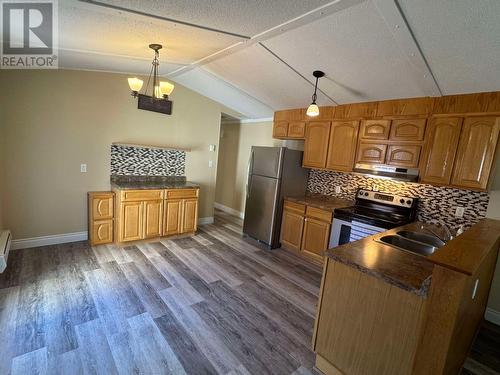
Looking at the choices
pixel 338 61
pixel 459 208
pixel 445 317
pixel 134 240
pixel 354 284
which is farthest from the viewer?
pixel 134 240

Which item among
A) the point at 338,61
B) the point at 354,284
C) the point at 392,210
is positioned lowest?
the point at 354,284

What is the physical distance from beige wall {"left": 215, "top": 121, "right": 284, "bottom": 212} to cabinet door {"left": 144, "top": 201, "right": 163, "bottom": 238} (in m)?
2.30

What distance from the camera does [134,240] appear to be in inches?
147

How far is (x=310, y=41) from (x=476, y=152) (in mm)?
1940

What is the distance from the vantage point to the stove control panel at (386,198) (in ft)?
10.0

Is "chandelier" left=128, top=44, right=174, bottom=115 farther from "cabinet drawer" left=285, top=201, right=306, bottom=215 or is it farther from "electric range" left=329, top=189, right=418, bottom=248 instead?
"electric range" left=329, top=189, right=418, bottom=248

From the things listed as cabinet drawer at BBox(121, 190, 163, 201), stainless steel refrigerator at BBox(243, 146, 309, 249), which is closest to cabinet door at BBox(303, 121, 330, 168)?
stainless steel refrigerator at BBox(243, 146, 309, 249)

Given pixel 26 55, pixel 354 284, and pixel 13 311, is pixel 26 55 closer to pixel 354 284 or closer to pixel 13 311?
pixel 13 311

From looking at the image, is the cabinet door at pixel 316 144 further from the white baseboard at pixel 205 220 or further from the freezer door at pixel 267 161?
the white baseboard at pixel 205 220

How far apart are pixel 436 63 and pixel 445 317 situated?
2.02 meters

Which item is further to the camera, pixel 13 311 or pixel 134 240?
pixel 134 240

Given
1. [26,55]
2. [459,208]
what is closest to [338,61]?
[459,208]

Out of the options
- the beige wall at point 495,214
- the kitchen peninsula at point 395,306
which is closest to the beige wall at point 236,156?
the beige wall at point 495,214

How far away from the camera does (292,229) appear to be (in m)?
3.90
